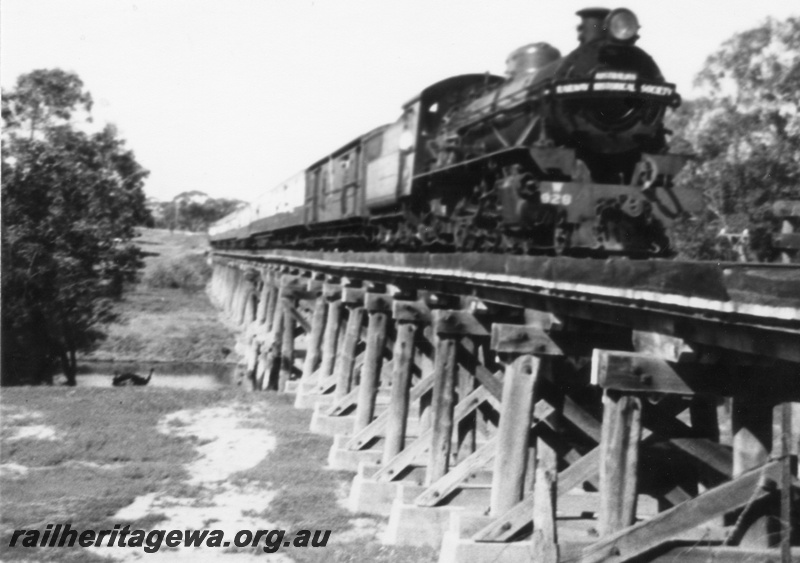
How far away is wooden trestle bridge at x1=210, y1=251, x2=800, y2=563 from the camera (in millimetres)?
3541

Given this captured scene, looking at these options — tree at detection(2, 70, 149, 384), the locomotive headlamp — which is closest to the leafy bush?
tree at detection(2, 70, 149, 384)

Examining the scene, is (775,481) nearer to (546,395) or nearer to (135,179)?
(546,395)

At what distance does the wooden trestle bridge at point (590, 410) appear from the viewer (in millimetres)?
3541

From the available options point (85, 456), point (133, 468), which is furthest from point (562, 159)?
point (85, 456)

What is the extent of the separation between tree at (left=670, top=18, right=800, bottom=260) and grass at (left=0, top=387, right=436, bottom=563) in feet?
51.3

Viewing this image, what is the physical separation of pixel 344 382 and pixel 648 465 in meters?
6.72

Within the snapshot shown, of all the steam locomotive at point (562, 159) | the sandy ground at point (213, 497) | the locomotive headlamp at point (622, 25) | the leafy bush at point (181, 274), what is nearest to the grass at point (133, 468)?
the sandy ground at point (213, 497)

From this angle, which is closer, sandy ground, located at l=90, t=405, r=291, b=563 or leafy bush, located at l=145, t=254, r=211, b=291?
sandy ground, located at l=90, t=405, r=291, b=563

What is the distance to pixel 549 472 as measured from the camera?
3750mm

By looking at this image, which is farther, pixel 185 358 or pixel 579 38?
pixel 185 358

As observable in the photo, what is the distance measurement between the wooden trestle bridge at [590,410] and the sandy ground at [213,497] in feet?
3.85

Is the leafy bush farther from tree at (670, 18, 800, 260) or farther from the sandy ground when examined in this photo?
the sandy ground

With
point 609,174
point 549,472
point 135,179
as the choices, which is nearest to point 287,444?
point 609,174

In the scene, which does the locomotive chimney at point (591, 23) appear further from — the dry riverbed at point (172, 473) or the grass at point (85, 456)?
the grass at point (85, 456)
